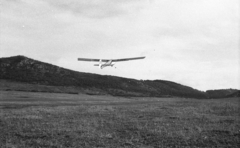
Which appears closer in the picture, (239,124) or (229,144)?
(229,144)

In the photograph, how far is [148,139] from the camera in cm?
1920

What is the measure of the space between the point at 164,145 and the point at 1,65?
16412 cm

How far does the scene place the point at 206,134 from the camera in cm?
2073

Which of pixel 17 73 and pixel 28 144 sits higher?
pixel 17 73

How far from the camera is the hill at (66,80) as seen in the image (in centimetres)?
12950

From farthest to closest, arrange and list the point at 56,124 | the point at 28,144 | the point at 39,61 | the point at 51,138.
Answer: the point at 39,61 < the point at 56,124 < the point at 51,138 < the point at 28,144

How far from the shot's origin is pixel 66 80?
5615 inches

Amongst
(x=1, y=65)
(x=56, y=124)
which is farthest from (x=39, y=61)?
(x=56, y=124)

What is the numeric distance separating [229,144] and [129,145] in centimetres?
747

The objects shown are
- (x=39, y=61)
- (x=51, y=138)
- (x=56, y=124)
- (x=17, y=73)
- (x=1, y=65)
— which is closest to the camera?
(x=51, y=138)

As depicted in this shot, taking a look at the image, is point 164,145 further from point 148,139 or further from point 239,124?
point 239,124

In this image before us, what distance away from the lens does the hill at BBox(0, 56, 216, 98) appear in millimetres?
129500

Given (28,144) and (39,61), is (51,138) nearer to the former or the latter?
(28,144)

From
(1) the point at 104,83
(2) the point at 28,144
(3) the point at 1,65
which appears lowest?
(2) the point at 28,144
